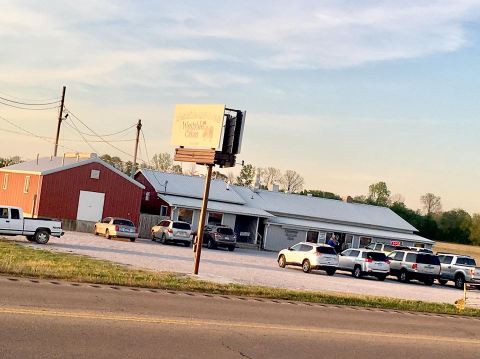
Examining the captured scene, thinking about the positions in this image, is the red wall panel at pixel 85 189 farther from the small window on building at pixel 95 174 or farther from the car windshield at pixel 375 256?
the car windshield at pixel 375 256

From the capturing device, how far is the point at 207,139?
28.2 m

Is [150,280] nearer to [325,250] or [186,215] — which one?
[325,250]

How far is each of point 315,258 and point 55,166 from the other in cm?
2376

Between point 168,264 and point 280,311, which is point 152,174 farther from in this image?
point 280,311

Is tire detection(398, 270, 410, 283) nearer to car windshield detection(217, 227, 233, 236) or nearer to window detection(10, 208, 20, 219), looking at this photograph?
car windshield detection(217, 227, 233, 236)

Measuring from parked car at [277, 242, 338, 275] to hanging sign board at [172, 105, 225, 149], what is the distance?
40.5 ft

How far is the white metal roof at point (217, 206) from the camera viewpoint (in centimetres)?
5769

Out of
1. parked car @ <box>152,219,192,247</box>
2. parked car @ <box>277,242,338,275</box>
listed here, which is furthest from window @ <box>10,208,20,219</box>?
parked car @ <box>152,219,192,247</box>

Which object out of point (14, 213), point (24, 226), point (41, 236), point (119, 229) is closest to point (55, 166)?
point (119, 229)

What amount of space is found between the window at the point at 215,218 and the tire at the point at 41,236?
24.6 m

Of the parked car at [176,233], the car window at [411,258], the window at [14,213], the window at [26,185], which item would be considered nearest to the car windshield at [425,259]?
the car window at [411,258]

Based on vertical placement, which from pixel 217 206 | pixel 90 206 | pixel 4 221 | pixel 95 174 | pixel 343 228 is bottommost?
pixel 4 221

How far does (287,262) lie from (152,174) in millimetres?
25340

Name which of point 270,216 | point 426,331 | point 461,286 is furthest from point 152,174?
point 426,331
